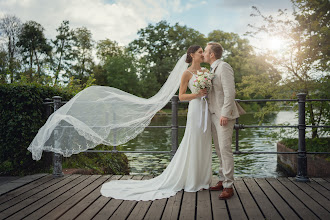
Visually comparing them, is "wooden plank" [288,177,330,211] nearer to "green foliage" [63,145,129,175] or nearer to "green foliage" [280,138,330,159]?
"green foliage" [63,145,129,175]

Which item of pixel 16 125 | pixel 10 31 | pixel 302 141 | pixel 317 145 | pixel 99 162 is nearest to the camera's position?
pixel 302 141

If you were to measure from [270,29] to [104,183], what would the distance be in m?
8.04

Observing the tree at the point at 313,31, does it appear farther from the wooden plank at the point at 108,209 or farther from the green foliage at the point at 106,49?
the green foliage at the point at 106,49

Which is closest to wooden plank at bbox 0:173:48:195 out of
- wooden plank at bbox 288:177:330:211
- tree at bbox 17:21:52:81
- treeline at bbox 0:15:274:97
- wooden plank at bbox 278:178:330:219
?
wooden plank at bbox 278:178:330:219

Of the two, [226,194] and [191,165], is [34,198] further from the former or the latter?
[226,194]

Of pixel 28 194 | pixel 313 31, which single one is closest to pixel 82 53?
pixel 313 31

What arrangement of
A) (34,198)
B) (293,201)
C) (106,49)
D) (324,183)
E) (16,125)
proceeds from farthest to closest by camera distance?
(106,49) < (16,125) < (324,183) < (34,198) < (293,201)

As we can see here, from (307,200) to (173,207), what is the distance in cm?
151

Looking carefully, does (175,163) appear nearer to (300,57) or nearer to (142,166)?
(142,166)

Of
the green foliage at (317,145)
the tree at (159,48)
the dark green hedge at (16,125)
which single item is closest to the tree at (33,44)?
the tree at (159,48)

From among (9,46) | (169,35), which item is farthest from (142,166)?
(169,35)

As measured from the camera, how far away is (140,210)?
3.03m

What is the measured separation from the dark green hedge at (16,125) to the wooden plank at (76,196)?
1369 millimetres

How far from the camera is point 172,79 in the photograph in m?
4.16
